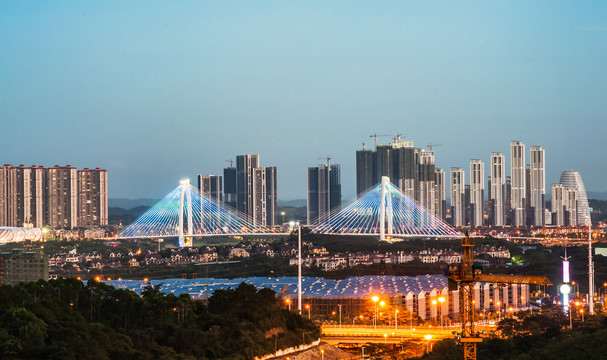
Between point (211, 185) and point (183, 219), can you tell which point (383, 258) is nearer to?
point (183, 219)

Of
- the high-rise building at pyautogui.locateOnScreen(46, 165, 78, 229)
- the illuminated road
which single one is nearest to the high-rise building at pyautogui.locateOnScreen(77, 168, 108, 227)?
the high-rise building at pyautogui.locateOnScreen(46, 165, 78, 229)

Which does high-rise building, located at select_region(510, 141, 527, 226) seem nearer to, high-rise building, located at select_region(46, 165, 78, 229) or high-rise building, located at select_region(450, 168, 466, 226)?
high-rise building, located at select_region(450, 168, 466, 226)

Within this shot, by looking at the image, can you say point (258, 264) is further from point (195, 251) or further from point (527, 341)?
point (527, 341)

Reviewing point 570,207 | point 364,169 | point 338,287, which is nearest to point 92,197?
point 364,169

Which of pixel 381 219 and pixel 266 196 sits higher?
pixel 266 196

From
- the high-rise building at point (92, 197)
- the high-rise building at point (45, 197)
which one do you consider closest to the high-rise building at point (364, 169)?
the high-rise building at point (92, 197)

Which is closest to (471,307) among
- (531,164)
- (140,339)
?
(140,339)

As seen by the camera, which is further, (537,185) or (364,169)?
(537,185)
